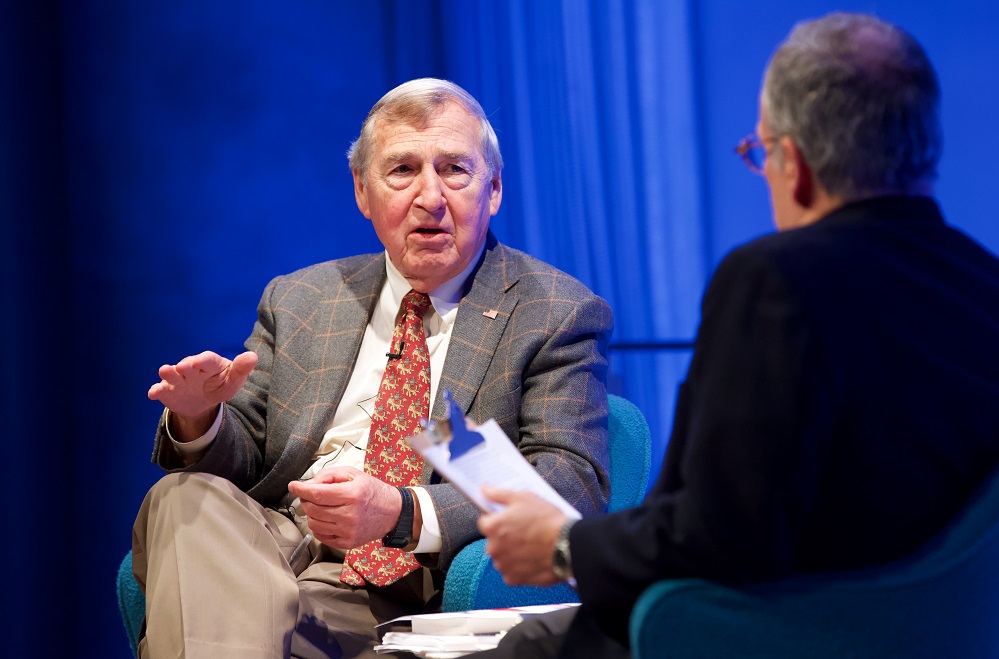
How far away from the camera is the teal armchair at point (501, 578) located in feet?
7.02

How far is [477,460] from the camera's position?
1.53 metres

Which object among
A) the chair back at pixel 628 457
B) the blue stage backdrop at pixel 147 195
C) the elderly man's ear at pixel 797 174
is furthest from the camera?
the blue stage backdrop at pixel 147 195

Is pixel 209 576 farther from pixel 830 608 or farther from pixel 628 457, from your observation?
pixel 830 608

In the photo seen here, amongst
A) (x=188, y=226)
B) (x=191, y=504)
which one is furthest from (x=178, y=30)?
(x=191, y=504)

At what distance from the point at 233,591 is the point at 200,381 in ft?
1.58

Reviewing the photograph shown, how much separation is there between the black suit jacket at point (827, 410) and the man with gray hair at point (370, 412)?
0.96 metres

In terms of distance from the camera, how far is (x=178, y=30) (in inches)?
155

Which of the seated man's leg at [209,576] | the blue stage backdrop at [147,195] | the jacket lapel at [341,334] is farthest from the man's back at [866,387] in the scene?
the blue stage backdrop at [147,195]

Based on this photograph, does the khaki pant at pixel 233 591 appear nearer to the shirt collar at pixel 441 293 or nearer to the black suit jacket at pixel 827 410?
the shirt collar at pixel 441 293

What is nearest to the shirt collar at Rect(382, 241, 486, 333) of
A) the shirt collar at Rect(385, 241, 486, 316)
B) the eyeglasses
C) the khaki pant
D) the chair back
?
the shirt collar at Rect(385, 241, 486, 316)

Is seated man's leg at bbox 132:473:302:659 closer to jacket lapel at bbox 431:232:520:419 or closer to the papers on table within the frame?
the papers on table

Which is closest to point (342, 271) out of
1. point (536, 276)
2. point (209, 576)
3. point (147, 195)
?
point (536, 276)

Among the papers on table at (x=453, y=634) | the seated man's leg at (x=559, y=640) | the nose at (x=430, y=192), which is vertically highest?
the nose at (x=430, y=192)

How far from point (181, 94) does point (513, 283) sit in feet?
6.37
